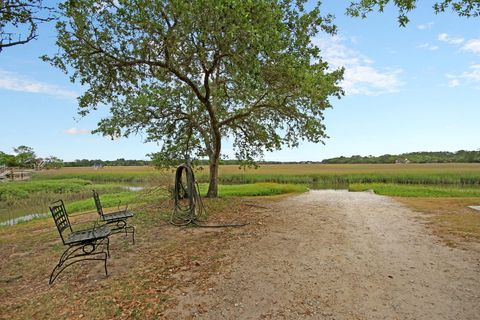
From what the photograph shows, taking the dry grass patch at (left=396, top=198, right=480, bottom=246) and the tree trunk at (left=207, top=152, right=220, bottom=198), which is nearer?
the dry grass patch at (left=396, top=198, right=480, bottom=246)

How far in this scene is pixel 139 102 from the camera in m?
11.6

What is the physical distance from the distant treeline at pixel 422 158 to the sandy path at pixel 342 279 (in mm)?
68927

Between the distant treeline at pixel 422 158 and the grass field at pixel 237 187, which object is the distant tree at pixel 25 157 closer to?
the grass field at pixel 237 187

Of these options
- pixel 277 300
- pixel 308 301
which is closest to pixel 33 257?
pixel 277 300

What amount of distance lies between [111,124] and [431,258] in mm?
11674

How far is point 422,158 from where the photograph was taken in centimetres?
7181

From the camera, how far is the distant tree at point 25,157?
211 feet

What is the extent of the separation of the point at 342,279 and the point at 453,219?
21.8 feet

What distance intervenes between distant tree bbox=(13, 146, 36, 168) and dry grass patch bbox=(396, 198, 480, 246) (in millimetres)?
73409

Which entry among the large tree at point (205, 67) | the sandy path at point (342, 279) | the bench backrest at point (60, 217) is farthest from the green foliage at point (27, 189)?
the sandy path at point (342, 279)

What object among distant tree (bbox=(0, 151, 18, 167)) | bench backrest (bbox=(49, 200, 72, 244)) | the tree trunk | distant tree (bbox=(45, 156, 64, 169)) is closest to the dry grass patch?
bench backrest (bbox=(49, 200, 72, 244))

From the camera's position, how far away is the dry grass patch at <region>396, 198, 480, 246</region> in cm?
720

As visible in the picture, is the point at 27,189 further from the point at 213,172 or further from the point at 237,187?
the point at 213,172

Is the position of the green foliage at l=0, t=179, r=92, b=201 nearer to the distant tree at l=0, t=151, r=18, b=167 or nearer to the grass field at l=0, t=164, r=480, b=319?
the grass field at l=0, t=164, r=480, b=319
